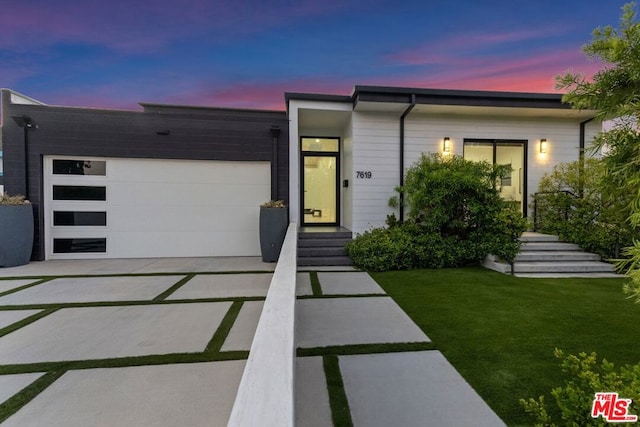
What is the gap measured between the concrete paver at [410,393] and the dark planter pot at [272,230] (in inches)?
162

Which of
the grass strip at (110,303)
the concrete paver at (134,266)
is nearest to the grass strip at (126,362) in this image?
the grass strip at (110,303)

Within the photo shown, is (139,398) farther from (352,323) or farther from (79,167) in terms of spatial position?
(79,167)

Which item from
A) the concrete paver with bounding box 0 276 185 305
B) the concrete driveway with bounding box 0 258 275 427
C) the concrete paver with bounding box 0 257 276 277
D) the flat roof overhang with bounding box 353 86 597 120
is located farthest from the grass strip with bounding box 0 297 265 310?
the flat roof overhang with bounding box 353 86 597 120

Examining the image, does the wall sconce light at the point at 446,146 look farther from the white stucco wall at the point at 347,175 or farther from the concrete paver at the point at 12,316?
the concrete paver at the point at 12,316

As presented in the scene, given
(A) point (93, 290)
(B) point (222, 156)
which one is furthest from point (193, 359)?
(B) point (222, 156)

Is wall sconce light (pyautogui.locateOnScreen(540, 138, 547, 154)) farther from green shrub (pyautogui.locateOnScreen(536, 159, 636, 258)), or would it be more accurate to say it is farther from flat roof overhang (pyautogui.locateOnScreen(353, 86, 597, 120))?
flat roof overhang (pyautogui.locateOnScreen(353, 86, 597, 120))

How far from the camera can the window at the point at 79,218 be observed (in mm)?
6500

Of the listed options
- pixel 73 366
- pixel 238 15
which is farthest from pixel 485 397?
pixel 238 15

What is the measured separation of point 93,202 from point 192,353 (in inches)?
238

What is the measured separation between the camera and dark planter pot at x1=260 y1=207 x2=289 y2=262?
629 cm

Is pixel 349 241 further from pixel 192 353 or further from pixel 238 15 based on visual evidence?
pixel 238 15

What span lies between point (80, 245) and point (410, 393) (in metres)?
7.68

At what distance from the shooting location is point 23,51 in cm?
733

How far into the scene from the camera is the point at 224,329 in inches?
115
